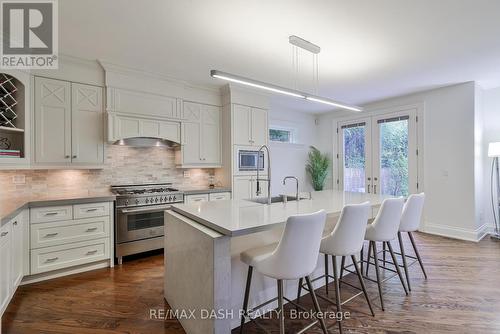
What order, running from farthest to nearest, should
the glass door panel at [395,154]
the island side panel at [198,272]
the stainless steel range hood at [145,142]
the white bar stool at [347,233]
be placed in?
the glass door panel at [395,154] < the stainless steel range hood at [145,142] < the white bar stool at [347,233] < the island side panel at [198,272]

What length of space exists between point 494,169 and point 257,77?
15.1 feet

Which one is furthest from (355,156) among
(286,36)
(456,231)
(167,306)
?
(167,306)

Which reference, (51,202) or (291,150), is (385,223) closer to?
(51,202)

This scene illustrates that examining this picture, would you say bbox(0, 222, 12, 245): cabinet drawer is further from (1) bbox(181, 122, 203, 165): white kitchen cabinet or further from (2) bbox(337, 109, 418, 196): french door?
(2) bbox(337, 109, 418, 196): french door

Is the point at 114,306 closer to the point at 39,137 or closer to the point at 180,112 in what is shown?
the point at 39,137

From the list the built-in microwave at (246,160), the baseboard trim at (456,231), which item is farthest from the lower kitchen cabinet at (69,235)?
the baseboard trim at (456,231)

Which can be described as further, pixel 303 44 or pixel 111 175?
pixel 111 175

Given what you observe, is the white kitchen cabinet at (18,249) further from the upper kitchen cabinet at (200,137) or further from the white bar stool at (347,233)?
the white bar stool at (347,233)

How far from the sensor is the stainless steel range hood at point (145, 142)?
3.56m

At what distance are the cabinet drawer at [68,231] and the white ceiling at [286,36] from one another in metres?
2.06

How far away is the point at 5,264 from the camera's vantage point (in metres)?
2.08

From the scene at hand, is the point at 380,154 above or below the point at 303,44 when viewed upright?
below

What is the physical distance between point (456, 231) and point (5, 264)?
240 inches

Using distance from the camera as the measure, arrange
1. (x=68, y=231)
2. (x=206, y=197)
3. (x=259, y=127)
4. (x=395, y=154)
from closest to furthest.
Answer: (x=68, y=231) → (x=206, y=197) → (x=259, y=127) → (x=395, y=154)
